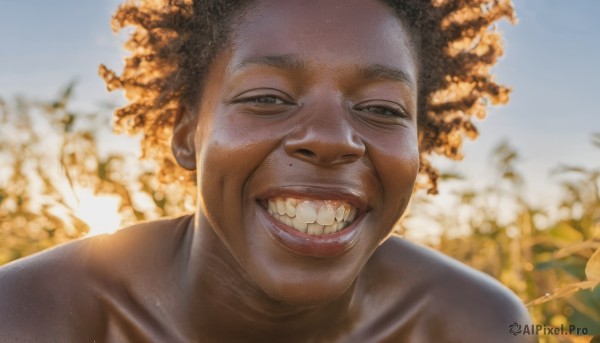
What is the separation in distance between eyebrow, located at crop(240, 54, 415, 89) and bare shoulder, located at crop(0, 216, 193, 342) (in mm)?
750

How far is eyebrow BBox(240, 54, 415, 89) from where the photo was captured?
2309 mm

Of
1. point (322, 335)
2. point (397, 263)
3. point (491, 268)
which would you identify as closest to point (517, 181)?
point (491, 268)

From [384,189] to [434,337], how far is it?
29.8 inches

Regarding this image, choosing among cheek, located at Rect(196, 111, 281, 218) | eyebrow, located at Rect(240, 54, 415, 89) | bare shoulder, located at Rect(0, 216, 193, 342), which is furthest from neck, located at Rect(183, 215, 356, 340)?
eyebrow, located at Rect(240, 54, 415, 89)

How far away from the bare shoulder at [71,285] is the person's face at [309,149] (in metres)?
0.43

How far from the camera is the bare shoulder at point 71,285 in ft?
8.13

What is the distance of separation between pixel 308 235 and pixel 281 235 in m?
0.08

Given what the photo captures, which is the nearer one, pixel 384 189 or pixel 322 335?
pixel 384 189

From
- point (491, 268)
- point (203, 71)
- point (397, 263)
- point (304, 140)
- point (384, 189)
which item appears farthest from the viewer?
point (491, 268)

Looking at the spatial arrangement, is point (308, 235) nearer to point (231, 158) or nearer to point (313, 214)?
point (313, 214)

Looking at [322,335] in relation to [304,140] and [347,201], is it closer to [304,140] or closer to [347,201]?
[347,201]

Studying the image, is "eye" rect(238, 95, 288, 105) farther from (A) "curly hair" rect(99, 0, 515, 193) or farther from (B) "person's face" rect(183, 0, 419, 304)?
(A) "curly hair" rect(99, 0, 515, 193)

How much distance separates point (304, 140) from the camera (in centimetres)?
222

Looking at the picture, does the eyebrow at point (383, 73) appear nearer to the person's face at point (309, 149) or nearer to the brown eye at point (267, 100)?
the person's face at point (309, 149)
